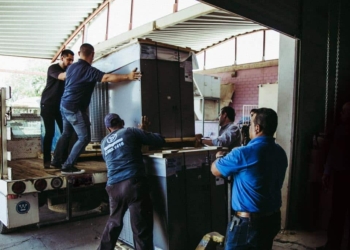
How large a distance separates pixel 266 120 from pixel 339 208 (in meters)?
2.07

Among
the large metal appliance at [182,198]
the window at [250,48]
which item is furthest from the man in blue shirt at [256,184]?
the window at [250,48]

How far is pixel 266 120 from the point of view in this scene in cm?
247

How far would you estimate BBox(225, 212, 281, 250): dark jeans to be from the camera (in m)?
2.43

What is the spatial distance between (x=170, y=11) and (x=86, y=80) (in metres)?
6.88

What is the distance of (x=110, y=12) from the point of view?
12.9 m

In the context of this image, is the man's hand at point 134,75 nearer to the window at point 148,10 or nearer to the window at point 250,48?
the window at point 148,10

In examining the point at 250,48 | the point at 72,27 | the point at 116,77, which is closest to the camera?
the point at 116,77

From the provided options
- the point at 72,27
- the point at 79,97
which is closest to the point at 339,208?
the point at 79,97

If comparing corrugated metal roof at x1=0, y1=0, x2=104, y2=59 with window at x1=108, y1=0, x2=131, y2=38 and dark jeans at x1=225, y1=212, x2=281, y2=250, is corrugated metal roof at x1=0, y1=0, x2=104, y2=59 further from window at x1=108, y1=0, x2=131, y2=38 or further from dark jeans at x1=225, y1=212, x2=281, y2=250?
dark jeans at x1=225, y1=212, x2=281, y2=250

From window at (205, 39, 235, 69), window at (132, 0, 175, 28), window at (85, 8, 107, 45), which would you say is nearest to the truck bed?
window at (132, 0, 175, 28)

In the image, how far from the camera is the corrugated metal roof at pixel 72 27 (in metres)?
10.1

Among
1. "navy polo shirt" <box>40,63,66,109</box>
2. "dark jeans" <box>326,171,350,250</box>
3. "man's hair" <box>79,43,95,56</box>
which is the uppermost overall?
"man's hair" <box>79,43,95,56</box>

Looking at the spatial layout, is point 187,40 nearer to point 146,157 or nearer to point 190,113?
point 190,113

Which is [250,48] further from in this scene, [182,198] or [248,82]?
[182,198]
